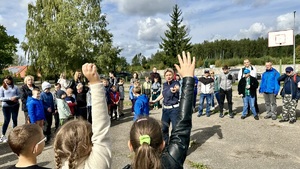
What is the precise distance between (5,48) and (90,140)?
40919 millimetres

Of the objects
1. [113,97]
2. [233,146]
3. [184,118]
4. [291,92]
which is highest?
[184,118]

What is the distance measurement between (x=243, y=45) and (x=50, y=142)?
286 ft

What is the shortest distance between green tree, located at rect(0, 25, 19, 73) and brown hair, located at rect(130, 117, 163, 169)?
39.6 m

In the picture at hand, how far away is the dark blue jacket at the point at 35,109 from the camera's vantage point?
5.84m

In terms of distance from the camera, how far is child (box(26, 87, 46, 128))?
19.2 ft

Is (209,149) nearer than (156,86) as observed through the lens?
Yes

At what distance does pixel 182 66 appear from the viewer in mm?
2035

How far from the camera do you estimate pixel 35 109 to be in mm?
5930

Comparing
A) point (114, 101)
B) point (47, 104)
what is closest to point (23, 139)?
point (47, 104)

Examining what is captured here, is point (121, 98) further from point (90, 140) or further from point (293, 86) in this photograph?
point (90, 140)

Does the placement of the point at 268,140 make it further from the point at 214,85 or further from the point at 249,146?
the point at 214,85

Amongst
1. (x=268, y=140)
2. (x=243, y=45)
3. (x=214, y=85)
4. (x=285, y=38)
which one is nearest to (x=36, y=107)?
(x=268, y=140)

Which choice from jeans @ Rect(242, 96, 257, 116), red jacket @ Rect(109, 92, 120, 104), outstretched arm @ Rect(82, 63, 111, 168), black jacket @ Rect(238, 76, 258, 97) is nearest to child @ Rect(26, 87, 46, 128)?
red jacket @ Rect(109, 92, 120, 104)

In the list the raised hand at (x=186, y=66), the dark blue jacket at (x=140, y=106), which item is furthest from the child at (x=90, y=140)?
the dark blue jacket at (x=140, y=106)
